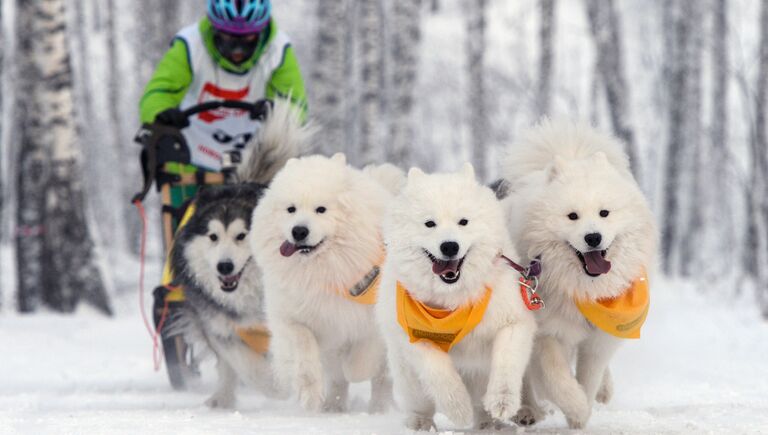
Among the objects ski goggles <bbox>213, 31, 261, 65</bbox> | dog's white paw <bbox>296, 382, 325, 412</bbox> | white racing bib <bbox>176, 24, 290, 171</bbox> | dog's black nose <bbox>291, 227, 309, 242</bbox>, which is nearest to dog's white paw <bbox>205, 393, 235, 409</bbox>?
dog's white paw <bbox>296, 382, 325, 412</bbox>

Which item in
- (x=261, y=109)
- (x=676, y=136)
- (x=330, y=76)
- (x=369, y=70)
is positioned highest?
(x=369, y=70)

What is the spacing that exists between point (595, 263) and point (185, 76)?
120 inches

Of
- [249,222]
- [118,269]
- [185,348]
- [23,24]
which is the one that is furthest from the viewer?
[118,269]

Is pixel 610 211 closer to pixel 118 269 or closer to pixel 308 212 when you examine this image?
pixel 308 212

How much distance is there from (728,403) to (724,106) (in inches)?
624

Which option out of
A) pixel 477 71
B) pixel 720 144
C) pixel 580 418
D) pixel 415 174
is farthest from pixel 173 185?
pixel 720 144

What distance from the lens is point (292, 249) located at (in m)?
4.26

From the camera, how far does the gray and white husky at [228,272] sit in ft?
16.1

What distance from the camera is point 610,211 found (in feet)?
11.9

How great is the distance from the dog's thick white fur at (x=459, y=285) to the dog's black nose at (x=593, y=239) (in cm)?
30

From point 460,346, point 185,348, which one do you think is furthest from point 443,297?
point 185,348

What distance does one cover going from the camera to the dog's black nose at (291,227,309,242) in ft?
13.8

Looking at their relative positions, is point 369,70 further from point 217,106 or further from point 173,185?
point 217,106

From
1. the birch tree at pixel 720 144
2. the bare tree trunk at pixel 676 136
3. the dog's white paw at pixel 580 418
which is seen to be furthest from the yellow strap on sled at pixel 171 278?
the bare tree trunk at pixel 676 136
